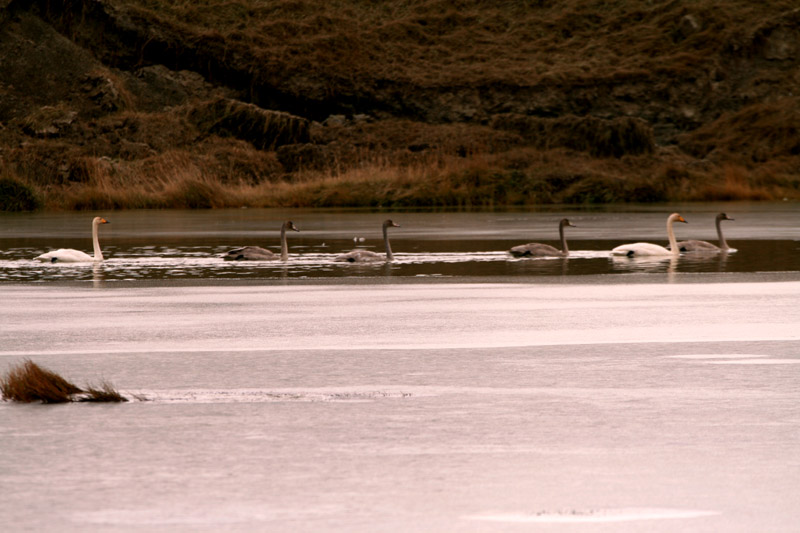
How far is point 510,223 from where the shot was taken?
114ft

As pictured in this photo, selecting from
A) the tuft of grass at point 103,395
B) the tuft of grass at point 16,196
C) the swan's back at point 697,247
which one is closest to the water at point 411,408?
the tuft of grass at point 103,395

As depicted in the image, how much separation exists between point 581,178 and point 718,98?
24.7 meters

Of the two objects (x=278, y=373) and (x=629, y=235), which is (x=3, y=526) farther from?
(x=629, y=235)

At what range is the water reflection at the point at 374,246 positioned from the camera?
63.0 feet

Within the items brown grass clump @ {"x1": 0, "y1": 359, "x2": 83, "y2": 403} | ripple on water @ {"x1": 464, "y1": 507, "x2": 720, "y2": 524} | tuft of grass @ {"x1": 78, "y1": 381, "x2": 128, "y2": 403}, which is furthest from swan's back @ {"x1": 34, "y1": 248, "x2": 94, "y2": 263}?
ripple on water @ {"x1": 464, "y1": 507, "x2": 720, "y2": 524}

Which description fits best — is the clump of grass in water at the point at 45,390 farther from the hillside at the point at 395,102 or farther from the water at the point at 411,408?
the hillside at the point at 395,102

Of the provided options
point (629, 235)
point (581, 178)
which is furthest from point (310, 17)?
point (629, 235)

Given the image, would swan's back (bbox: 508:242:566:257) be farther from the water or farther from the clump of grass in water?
A: the clump of grass in water

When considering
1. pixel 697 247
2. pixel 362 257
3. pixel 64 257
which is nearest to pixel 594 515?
pixel 362 257

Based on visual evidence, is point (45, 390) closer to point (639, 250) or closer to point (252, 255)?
point (252, 255)

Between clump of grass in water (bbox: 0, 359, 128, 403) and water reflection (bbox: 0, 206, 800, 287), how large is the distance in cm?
925

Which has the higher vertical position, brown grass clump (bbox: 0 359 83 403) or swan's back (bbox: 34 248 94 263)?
swan's back (bbox: 34 248 94 263)

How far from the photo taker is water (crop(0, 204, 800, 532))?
5520mm

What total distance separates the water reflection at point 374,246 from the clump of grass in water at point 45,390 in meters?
9.25
